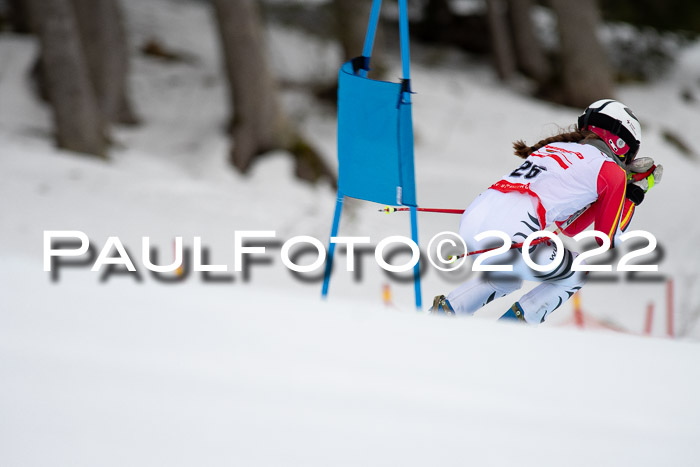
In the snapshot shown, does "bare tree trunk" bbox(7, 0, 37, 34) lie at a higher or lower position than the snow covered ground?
higher

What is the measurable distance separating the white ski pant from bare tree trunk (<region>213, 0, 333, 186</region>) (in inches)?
304

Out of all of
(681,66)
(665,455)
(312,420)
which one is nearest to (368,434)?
(312,420)

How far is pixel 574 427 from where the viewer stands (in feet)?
7.85

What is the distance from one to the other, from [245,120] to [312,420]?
951cm

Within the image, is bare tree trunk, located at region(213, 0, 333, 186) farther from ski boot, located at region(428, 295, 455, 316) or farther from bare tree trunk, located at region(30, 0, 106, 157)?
ski boot, located at region(428, 295, 455, 316)

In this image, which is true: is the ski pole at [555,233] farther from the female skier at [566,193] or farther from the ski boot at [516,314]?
the ski boot at [516,314]

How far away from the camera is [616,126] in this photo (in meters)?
3.50

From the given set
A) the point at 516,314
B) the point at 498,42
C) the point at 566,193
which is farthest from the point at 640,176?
the point at 498,42

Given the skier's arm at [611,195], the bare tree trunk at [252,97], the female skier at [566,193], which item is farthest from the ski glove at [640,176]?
the bare tree trunk at [252,97]

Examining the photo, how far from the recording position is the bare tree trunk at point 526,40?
1784cm

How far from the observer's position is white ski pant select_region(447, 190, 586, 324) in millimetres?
3518

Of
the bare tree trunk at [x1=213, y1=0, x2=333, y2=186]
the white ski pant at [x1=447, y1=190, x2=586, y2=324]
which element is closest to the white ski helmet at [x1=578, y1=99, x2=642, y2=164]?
the white ski pant at [x1=447, y1=190, x2=586, y2=324]

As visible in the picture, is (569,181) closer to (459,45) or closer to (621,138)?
(621,138)

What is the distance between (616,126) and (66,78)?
852cm
